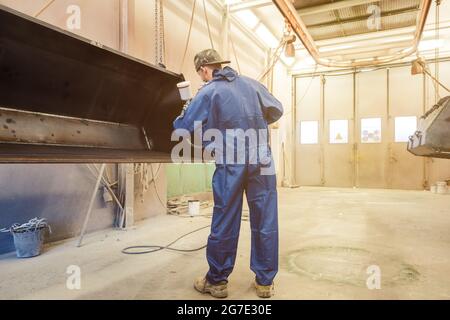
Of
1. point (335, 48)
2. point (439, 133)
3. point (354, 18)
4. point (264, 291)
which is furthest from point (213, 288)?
point (335, 48)

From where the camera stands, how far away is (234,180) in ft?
5.46

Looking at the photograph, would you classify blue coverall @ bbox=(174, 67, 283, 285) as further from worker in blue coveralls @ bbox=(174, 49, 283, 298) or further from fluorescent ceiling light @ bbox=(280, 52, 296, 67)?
fluorescent ceiling light @ bbox=(280, 52, 296, 67)

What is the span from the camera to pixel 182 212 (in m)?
4.24

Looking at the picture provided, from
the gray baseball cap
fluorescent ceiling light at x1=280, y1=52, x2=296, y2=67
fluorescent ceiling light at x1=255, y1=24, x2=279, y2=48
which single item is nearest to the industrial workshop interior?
the gray baseball cap

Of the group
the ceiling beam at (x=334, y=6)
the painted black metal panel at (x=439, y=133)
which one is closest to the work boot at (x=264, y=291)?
the painted black metal panel at (x=439, y=133)

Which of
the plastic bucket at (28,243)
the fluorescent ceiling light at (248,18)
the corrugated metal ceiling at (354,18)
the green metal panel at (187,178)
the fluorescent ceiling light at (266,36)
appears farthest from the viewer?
the fluorescent ceiling light at (266,36)

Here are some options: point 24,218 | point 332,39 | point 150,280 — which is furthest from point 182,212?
point 332,39

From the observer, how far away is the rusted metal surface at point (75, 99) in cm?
183

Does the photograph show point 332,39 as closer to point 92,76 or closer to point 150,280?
point 92,76

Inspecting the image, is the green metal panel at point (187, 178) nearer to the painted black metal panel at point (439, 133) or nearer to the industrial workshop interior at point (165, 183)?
the industrial workshop interior at point (165, 183)

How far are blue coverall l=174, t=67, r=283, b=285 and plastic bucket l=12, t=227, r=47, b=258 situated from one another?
1.50 metres

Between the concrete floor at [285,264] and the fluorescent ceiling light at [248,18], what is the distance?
412 cm

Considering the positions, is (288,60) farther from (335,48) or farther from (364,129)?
(364,129)

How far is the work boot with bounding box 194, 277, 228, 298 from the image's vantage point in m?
1.72
